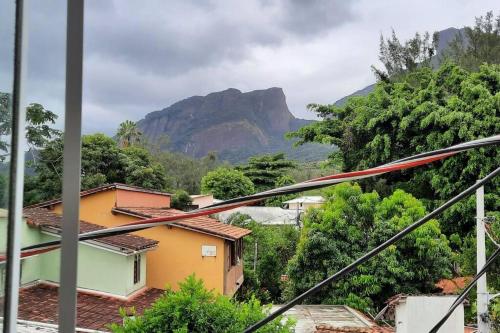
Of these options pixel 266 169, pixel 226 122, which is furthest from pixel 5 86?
pixel 226 122

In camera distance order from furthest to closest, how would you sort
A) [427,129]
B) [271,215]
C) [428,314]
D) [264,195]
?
[271,215]
[427,129]
[428,314]
[264,195]

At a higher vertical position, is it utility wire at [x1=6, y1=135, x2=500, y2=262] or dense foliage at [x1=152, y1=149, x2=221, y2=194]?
dense foliage at [x1=152, y1=149, x2=221, y2=194]

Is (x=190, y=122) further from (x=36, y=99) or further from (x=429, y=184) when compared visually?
(x=36, y=99)

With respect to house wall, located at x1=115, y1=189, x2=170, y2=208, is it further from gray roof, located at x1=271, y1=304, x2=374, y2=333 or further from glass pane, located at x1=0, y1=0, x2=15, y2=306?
glass pane, located at x1=0, y1=0, x2=15, y2=306

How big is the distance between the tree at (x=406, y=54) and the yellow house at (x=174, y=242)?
614cm

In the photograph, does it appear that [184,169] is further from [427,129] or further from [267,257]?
[427,129]

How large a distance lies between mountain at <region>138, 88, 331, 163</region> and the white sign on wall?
17.7 m

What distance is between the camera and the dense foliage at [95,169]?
0.40m

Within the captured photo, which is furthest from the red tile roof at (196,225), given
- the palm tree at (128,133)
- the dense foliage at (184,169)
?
the palm tree at (128,133)

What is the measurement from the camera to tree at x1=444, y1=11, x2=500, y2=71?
386 inches

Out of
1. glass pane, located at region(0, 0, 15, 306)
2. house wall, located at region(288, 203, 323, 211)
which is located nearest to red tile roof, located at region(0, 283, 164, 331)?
glass pane, located at region(0, 0, 15, 306)

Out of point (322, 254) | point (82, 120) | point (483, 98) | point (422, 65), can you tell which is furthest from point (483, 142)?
point (422, 65)

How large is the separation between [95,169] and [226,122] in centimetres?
2294

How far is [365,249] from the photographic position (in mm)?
6090
